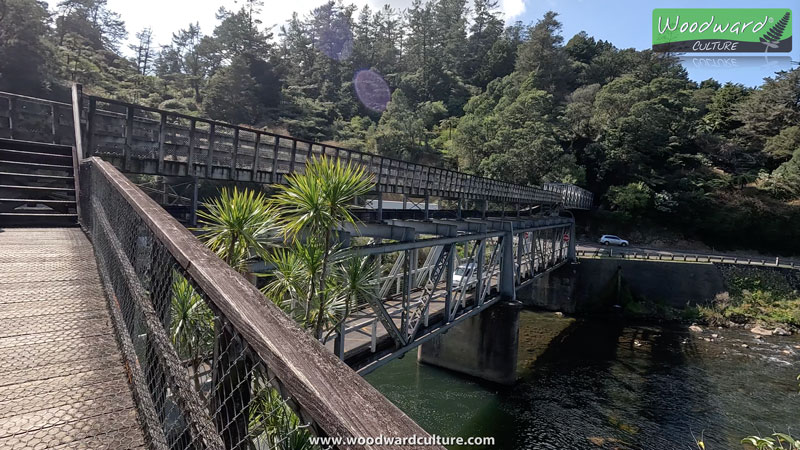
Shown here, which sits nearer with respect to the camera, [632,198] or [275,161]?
[275,161]

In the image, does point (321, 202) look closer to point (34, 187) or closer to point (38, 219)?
point (34, 187)

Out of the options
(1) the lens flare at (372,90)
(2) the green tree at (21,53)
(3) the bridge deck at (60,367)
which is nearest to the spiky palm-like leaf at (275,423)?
(3) the bridge deck at (60,367)

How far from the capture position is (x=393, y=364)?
17.3 metres

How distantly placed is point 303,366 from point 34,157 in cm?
857

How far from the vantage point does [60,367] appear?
222 cm

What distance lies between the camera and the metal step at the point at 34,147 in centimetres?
673

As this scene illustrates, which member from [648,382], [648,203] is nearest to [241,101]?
[648,203]

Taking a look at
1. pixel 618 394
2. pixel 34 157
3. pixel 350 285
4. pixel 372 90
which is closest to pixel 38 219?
pixel 34 157

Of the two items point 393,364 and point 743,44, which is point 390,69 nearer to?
point 743,44

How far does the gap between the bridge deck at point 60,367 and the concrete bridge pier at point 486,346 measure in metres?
14.0

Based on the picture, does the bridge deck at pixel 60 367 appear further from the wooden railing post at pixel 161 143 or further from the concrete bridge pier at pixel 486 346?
the concrete bridge pier at pixel 486 346

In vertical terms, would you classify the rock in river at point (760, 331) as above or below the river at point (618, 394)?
above

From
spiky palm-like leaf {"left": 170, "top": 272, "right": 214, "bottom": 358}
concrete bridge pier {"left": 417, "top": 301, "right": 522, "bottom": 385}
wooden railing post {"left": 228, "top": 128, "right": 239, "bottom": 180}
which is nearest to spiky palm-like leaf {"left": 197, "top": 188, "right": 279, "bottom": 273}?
spiky palm-like leaf {"left": 170, "top": 272, "right": 214, "bottom": 358}

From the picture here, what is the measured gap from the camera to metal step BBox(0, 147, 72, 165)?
6511mm
